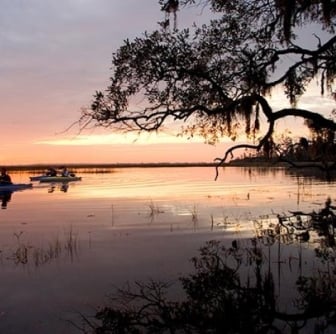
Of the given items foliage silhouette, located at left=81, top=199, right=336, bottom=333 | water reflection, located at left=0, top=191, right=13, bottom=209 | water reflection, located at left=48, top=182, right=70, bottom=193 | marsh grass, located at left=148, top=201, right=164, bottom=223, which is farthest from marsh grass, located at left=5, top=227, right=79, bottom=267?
water reflection, located at left=48, top=182, right=70, bottom=193

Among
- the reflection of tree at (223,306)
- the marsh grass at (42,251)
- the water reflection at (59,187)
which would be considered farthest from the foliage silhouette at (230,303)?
the water reflection at (59,187)

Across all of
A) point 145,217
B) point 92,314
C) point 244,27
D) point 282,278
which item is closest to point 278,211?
point 145,217

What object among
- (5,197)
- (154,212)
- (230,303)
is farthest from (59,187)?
(230,303)

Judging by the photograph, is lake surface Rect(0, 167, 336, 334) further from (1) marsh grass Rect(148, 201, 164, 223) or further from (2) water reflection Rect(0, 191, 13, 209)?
(2) water reflection Rect(0, 191, 13, 209)

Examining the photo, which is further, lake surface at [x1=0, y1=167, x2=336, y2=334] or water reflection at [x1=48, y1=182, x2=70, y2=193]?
water reflection at [x1=48, y1=182, x2=70, y2=193]

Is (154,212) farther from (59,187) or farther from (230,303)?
(59,187)

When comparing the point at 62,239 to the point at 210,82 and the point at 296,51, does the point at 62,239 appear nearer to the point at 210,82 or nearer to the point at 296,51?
the point at 210,82

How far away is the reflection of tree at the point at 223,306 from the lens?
24.9ft

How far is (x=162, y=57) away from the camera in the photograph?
9406 millimetres

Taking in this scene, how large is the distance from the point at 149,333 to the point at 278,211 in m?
17.3

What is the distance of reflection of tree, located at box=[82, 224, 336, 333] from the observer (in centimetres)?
759

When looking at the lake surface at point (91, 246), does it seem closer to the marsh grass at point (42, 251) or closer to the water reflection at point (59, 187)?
the marsh grass at point (42, 251)

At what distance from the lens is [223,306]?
331 inches

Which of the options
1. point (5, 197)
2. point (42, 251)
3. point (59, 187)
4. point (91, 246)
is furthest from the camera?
point (59, 187)
